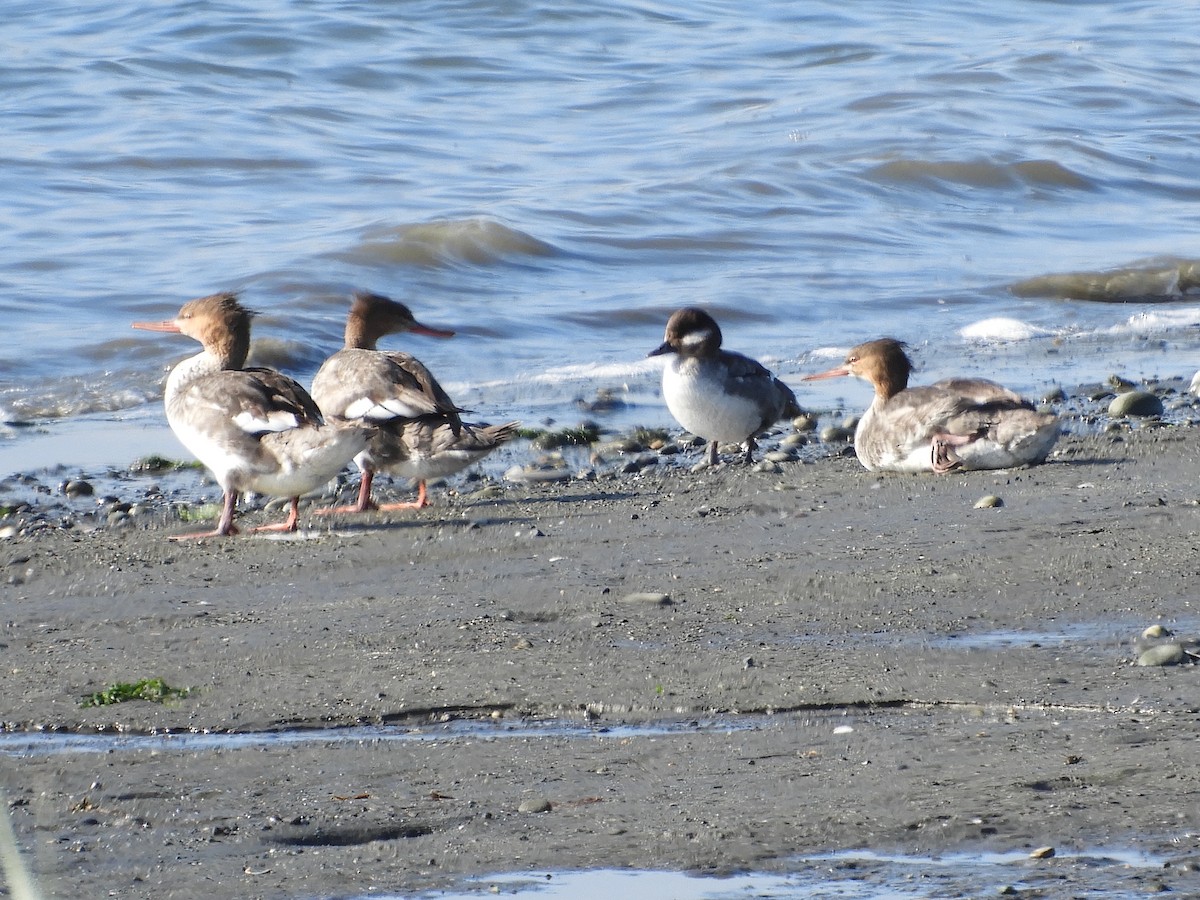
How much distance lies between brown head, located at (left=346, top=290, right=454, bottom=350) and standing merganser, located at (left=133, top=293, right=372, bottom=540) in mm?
1627

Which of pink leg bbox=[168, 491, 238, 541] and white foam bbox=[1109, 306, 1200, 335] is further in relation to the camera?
white foam bbox=[1109, 306, 1200, 335]

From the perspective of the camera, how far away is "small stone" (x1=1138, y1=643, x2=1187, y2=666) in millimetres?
4832

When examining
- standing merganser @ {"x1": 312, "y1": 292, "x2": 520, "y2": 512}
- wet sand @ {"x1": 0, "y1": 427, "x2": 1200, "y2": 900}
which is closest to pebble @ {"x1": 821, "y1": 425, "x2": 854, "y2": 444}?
wet sand @ {"x1": 0, "y1": 427, "x2": 1200, "y2": 900}

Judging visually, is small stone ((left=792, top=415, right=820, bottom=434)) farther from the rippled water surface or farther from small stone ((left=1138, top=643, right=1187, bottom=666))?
small stone ((left=1138, top=643, right=1187, bottom=666))

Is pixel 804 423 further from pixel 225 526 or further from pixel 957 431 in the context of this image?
pixel 225 526

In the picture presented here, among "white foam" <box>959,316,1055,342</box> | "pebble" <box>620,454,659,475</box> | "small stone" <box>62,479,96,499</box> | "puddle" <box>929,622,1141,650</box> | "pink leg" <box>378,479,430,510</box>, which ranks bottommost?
"small stone" <box>62,479,96,499</box>

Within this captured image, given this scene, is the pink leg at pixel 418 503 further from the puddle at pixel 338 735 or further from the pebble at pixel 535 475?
the puddle at pixel 338 735

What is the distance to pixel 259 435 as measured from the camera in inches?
289

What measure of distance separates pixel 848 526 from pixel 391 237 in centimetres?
882

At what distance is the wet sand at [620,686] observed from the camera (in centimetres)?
376

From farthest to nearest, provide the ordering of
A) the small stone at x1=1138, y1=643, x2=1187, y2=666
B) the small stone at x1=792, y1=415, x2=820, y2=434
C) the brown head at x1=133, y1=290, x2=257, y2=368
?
the small stone at x1=792, y1=415, x2=820, y2=434 < the brown head at x1=133, y1=290, x2=257, y2=368 < the small stone at x1=1138, y1=643, x2=1187, y2=666

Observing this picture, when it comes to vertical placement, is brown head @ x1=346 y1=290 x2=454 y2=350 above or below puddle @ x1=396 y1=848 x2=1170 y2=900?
below

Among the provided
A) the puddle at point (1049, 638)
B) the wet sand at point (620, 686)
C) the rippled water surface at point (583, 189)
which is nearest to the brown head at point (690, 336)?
the wet sand at point (620, 686)

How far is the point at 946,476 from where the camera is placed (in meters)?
7.89
